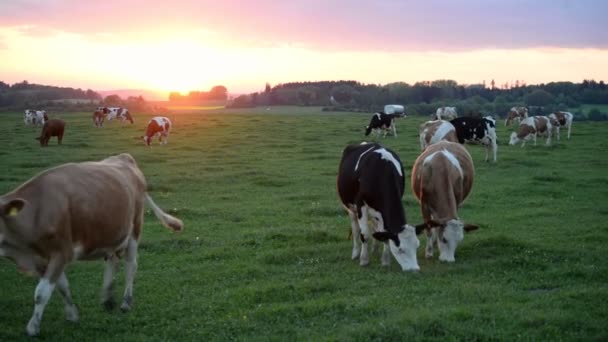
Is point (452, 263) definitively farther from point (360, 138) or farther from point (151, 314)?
point (360, 138)

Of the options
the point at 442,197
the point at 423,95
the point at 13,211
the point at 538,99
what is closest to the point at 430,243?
the point at 442,197

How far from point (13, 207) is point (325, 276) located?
457 cm

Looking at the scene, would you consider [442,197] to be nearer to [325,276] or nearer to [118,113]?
[325,276]

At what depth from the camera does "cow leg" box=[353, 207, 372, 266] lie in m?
10.2

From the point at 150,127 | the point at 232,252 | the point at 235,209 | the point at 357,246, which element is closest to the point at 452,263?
the point at 357,246

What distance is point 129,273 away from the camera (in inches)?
327

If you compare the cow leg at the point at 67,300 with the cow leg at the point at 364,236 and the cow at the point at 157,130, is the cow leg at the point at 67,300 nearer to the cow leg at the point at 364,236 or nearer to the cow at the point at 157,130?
the cow leg at the point at 364,236

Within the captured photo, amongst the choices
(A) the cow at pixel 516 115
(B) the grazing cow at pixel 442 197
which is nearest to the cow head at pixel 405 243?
(B) the grazing cow at pixel 442 197

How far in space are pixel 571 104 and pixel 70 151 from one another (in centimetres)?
7472

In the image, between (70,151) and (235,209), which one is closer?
Answer: (235,209)

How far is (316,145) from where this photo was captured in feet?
108

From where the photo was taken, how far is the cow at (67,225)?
273 inches

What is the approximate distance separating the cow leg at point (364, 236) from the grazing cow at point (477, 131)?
16790 millimetres

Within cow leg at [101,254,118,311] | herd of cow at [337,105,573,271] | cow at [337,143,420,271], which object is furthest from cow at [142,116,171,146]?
cow leg at [101,254,118,311]
